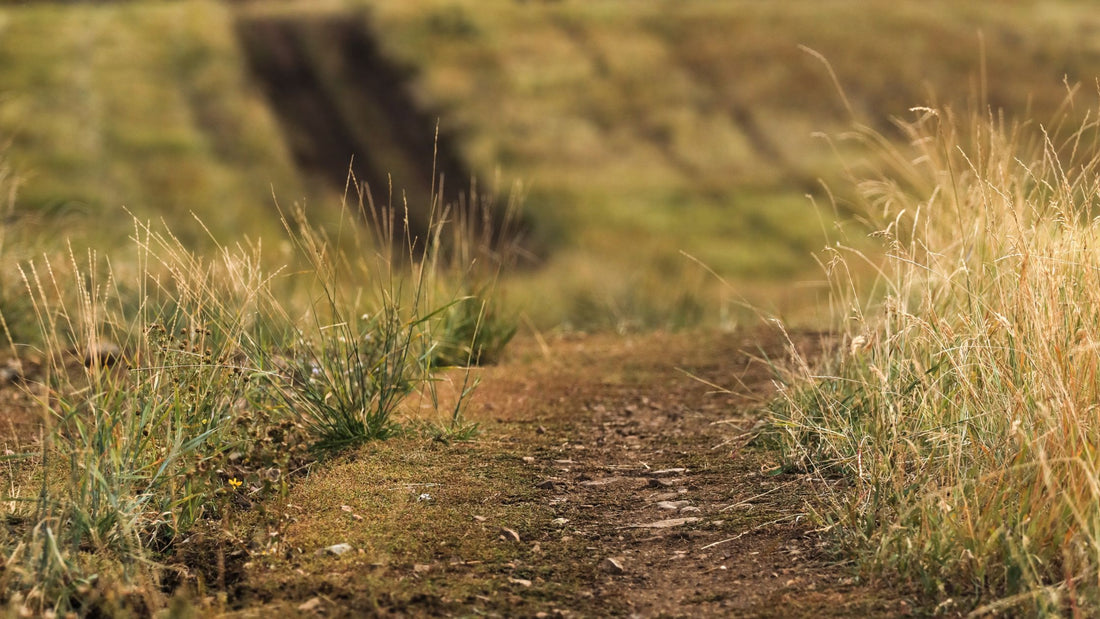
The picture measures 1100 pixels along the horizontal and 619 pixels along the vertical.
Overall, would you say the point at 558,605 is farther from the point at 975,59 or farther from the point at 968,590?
the point at 975,59

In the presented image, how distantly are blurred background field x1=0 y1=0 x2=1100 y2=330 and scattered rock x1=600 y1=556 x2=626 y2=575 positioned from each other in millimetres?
17910

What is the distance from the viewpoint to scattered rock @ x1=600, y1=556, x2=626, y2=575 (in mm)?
3268

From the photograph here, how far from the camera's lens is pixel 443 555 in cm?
336

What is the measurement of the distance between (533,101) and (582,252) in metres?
9.54

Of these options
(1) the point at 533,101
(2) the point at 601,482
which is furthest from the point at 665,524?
(1) the point at 533,101

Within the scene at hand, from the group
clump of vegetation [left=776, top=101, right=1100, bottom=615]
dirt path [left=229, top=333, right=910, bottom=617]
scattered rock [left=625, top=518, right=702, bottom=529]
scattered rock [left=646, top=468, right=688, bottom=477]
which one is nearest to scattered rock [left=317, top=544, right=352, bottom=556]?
dirt path [left=229, top=333, right=910, bottom=617]

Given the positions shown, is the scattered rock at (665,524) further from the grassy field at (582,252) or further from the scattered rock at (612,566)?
the grassy field at (582,252)

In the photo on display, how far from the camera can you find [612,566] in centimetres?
330

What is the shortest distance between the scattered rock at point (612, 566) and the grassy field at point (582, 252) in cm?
70

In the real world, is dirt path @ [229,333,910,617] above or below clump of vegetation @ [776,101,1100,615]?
below

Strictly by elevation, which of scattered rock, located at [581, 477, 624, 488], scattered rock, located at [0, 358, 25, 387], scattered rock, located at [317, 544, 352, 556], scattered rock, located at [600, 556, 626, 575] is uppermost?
scattered rock, located at [317, 544, 352, 556]

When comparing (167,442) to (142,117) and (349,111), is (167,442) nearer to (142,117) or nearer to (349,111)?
(142,117)

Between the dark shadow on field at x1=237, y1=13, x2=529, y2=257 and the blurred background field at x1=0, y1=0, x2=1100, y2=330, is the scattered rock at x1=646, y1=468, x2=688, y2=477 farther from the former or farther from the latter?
the dark shadow on field at x1=237, y1=13, x2=529, y2=257

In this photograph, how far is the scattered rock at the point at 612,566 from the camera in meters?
3.27
